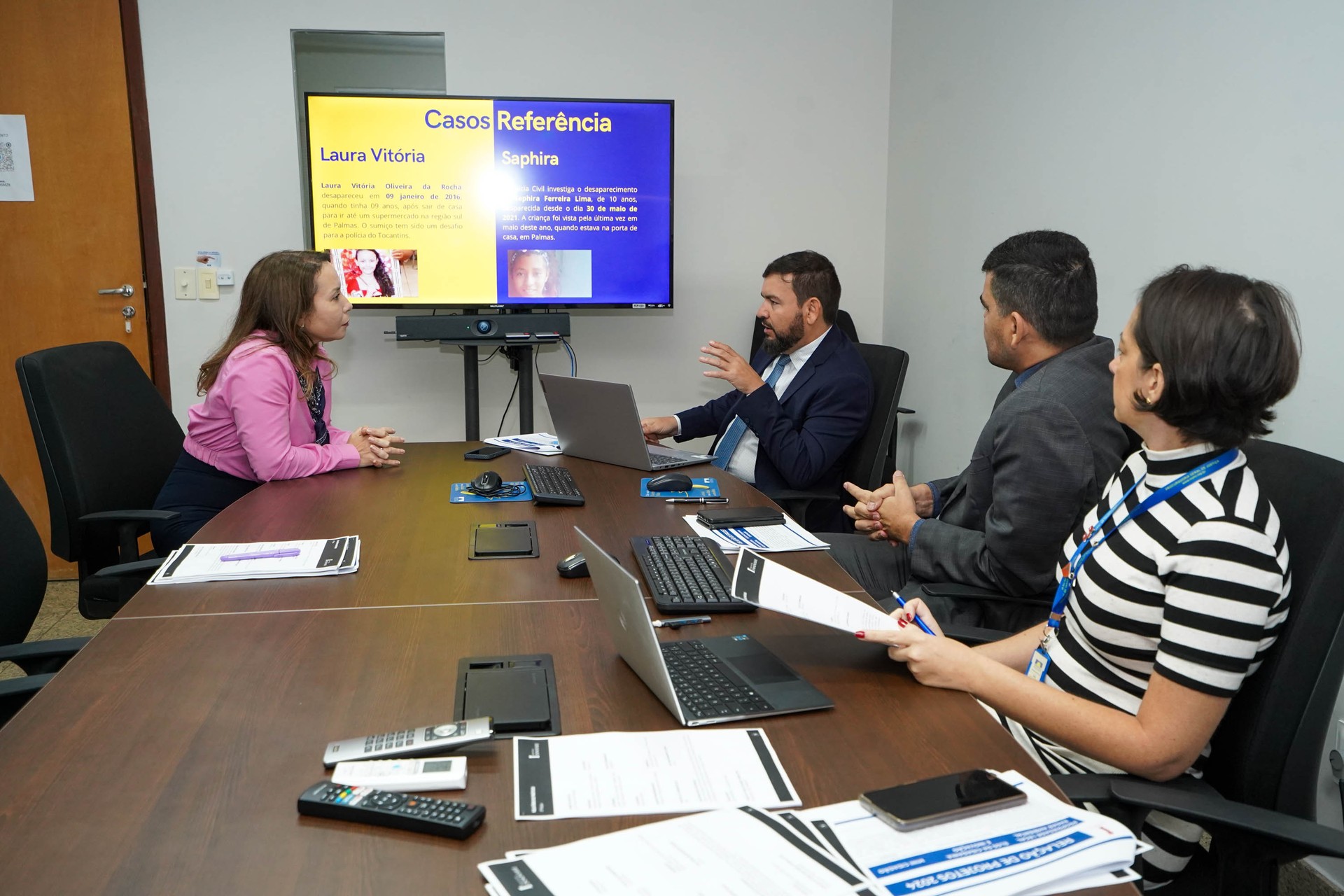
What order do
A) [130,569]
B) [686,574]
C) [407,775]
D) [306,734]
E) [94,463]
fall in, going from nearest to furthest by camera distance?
[407,775]
[306,734]
[686,574]
[130,569]
[94,463]

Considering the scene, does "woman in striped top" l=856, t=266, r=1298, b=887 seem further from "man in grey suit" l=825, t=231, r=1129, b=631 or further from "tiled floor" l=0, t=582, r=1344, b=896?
"tiled floor" l=0, t=582, r=1344, b=896

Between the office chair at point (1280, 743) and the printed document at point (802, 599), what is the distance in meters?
0.29

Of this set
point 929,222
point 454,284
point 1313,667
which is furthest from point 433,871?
point 929,222

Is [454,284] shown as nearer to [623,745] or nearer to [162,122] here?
[162,122]

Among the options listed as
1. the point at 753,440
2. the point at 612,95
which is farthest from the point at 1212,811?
the point at 612,95

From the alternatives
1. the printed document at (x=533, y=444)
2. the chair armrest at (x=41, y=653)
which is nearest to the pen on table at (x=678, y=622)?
the chair armrest at (x=41, y=653)

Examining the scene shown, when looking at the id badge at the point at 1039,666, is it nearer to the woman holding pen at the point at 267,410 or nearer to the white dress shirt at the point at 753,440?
the white dress shirt at the point at 753,440

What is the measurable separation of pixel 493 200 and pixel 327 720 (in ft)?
9.41

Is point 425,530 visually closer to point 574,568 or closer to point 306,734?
point 574,568

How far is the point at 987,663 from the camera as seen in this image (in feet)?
3.94

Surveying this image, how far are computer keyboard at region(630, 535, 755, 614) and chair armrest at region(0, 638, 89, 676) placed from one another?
33.6 inches

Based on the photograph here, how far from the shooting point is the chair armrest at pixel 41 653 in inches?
57.4

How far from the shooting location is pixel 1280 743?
1.12m

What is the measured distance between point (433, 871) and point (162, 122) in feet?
12.4
